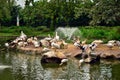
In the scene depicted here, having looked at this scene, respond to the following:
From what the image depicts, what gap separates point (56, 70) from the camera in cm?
2622

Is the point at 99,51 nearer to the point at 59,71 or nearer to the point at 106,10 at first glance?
the point at 106,10

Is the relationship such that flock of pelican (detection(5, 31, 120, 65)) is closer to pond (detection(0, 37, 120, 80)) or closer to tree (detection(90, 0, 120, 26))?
pond (detection(0, 37, 120, 80))

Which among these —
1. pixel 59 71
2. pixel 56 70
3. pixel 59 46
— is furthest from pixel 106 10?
pixel 59 71

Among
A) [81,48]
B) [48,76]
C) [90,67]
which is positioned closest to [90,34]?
[81,48]

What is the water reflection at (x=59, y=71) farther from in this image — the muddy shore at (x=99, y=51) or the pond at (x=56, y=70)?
the muddy shore at (x=99, y=51)

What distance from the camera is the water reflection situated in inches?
918

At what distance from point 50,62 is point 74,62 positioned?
6.22ft

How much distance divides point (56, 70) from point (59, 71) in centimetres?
49

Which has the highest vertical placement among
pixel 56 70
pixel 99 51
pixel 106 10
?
pixel 106 10

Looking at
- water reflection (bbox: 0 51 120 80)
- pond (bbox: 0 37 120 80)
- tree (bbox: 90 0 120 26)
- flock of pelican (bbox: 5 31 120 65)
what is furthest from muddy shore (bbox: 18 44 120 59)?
tree (bbox: 90 0 120 26)

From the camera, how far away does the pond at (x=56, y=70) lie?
23328 millimetres

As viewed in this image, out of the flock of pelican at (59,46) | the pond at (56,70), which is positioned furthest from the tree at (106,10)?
the pond at (56,70)

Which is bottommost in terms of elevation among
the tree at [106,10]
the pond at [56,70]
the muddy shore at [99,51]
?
the muddy shore at [99,51]

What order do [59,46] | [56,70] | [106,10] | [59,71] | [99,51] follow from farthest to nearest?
[59,46] → [99,51] → [106,10] → [56,70] → [59,71]
